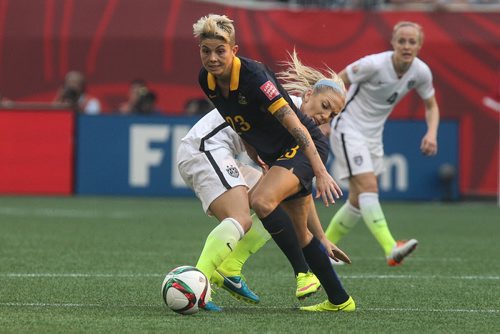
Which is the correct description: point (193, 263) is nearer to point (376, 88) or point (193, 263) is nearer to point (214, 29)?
point (376, 88)

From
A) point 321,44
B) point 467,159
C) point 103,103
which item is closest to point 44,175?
point 103,103

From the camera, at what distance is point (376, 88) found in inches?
422

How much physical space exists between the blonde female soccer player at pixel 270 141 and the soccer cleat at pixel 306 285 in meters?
A: 0.17

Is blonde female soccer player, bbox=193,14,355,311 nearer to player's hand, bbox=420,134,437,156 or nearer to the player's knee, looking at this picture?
the player's knee

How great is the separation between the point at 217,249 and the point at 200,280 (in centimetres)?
27

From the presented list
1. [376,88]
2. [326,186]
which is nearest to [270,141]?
[326,186]

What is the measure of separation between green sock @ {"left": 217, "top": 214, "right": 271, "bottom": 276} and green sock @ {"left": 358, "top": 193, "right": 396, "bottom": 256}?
8.56 ft

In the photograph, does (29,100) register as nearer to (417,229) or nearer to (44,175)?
(44,175)

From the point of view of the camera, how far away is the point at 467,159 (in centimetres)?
2047

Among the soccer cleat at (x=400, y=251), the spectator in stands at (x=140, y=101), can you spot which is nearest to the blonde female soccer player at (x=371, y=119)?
the soccer cleat at (x=400, y=251)

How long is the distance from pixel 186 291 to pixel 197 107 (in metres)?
13.0

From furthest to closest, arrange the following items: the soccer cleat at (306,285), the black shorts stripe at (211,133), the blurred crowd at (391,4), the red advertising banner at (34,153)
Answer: the blurred crowd at (391,4)
the red advertising banner at (34,153)
the black shorts stripe at (211,133)
the soccer cleat at (306,285)

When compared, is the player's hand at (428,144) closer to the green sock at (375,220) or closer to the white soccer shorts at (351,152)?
the white soccer shorts at (351,152)

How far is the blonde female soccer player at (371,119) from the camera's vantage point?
34.1 feet
